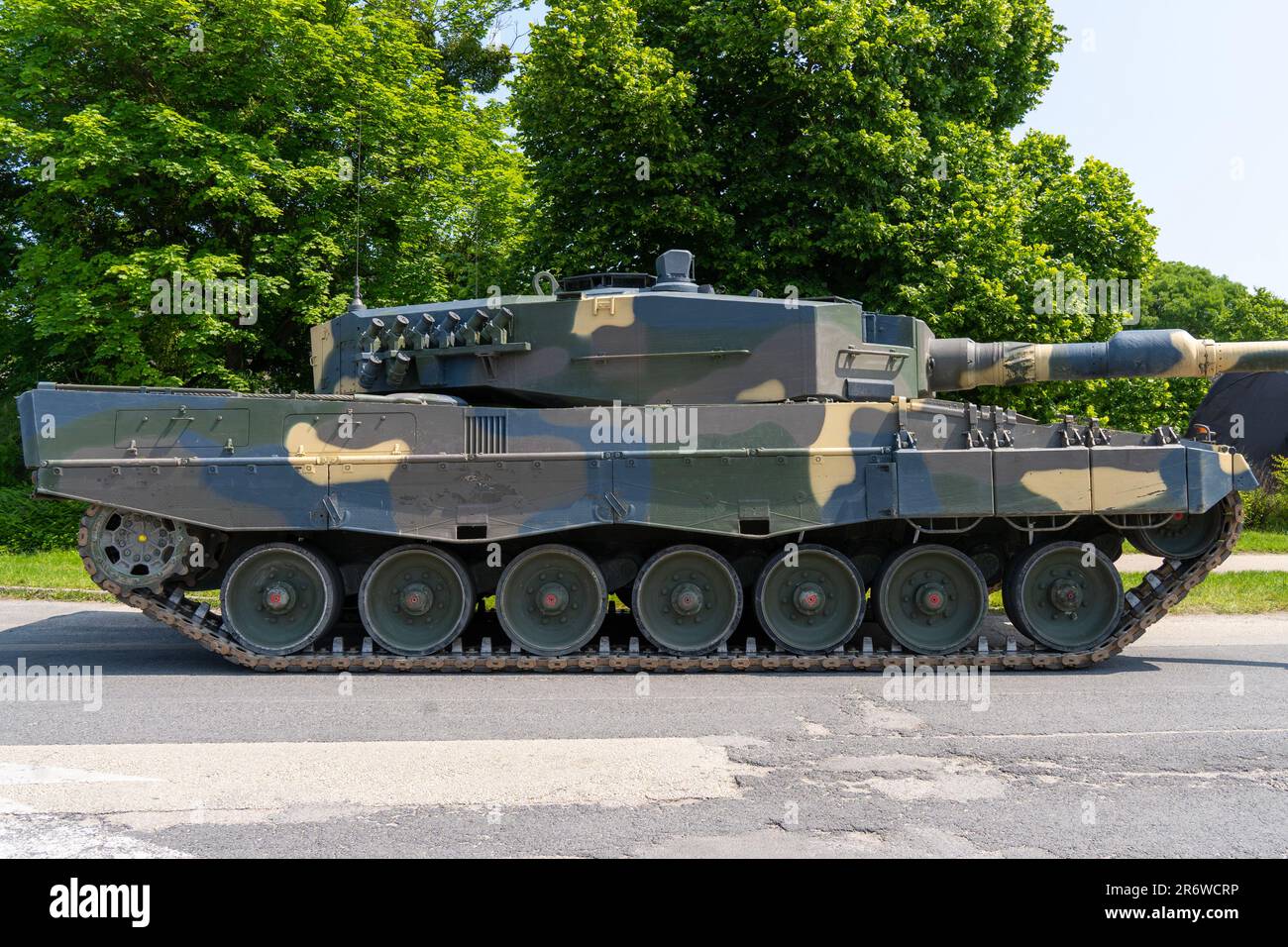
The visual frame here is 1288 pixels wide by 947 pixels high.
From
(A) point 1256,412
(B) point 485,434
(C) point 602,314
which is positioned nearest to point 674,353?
(C) point 602,314

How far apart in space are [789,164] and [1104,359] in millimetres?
9294

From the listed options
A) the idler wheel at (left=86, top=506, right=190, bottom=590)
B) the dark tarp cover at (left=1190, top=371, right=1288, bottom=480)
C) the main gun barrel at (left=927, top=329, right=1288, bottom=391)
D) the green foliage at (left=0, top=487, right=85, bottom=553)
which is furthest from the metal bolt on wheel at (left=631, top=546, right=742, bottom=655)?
the dark tarp cover at (left=1190, top=371, right=1288, bottom=480)

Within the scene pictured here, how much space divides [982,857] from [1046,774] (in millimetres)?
1560

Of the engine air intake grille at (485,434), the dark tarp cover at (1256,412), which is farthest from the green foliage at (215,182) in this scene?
the dark tarp cover at (1256,412)

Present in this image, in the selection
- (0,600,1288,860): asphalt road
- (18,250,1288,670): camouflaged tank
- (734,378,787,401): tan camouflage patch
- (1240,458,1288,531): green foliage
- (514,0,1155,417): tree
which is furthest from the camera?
(1240,458,1288,531): green foliage

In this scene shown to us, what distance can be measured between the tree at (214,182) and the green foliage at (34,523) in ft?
8.54

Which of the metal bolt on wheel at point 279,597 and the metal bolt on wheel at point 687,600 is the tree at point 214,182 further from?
the metal bolt on wheel at point 687,600

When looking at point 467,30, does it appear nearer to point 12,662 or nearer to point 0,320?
point 0,320

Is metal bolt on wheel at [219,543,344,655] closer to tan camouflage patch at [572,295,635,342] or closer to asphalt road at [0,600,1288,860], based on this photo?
asphalt road at [0,600,1288,860]

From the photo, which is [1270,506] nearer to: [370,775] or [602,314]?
[602,314]

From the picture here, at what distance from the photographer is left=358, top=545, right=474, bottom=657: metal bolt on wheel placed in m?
9.91

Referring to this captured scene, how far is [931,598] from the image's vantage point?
994 cm

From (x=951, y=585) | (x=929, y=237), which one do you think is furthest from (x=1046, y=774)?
(x=929, y=237)

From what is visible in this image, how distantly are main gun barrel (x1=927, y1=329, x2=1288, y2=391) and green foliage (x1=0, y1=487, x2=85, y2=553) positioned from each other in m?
16.6
